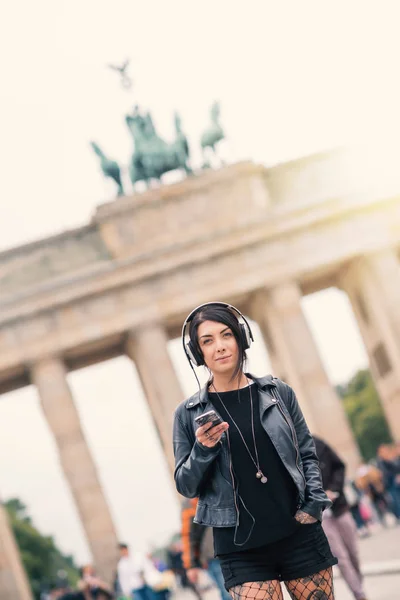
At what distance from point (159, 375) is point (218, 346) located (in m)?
37.9

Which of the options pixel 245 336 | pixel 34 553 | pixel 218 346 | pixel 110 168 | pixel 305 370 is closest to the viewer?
pixel 218 346

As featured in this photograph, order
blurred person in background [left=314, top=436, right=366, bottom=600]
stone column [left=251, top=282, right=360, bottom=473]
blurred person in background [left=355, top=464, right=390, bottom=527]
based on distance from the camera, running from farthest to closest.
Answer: stone column [left=251, top=282, right=360, bottom=473] → blurred person in background [left=355, top=464, right=390, bottom=527] → blurred person in background [left=314, top=436, right=366, bottom=600]

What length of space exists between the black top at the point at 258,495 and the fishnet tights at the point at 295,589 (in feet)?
0.69

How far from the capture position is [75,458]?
4331 centimetres

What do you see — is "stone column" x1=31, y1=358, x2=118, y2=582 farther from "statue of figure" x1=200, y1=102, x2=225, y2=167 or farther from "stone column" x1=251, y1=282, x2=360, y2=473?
"statue of figure" x1=200, y1=102, x2=225, y2=167

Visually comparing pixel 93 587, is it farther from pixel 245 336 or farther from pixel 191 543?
pixel 245 336

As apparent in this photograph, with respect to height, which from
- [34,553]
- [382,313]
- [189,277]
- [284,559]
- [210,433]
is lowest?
[34,553]

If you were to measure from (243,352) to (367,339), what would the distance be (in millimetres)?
43080

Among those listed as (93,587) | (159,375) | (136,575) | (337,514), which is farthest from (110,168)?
(337,514)

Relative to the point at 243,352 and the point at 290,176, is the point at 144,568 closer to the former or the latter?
the point at 243,352

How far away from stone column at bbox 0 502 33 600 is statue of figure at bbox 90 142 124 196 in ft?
48.7

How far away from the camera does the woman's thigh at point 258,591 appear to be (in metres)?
5.61

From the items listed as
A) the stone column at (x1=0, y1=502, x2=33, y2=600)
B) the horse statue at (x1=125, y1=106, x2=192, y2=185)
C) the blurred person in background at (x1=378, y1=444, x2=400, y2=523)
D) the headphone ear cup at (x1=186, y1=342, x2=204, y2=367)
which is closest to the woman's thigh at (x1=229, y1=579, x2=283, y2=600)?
the headphone ear cup at (x1=186, y1=342, x2=204, y2=367)

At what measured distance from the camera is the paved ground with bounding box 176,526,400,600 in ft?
44.2
